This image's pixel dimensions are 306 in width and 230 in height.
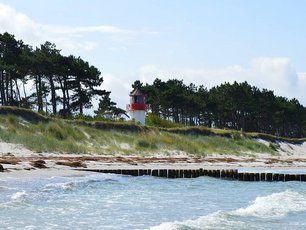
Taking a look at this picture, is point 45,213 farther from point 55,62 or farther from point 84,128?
point 55,62

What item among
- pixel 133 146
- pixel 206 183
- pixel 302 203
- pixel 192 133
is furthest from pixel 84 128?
pixel 302 203

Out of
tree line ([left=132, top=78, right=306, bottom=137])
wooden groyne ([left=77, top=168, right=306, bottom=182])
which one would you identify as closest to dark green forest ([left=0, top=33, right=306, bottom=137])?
tree line ([left=132, top=78, right=306, bottom=137])

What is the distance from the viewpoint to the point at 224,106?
108 m

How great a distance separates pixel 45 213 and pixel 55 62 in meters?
59.6

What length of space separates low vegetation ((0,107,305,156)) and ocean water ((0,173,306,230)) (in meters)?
15.3

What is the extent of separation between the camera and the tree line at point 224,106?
4060 inches

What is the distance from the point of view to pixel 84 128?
180 ft

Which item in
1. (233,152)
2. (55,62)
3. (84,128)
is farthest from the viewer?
(55,62)

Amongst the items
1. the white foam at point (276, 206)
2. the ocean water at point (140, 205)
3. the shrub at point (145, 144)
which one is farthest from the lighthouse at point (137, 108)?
the white foam at point (276, 206)

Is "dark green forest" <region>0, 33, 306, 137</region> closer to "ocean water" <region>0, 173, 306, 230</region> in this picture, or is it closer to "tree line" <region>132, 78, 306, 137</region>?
"tree line" <region>132, 78, 306, 137</region>

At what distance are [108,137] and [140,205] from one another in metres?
34.0

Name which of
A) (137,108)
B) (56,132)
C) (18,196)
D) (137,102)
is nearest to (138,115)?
(137,108)

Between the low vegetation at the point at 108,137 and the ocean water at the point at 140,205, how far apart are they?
1525 cm

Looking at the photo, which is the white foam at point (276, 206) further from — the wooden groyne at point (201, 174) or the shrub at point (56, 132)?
the shrub at point (56, 132)
